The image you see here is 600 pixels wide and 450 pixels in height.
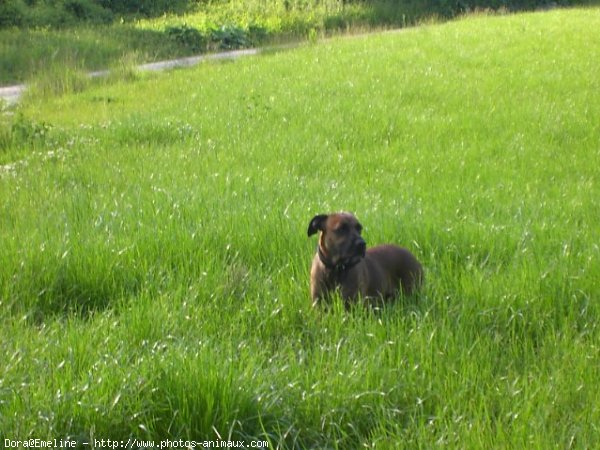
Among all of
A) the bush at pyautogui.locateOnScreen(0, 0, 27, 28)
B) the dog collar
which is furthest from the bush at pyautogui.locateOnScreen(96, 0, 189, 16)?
the dog collar

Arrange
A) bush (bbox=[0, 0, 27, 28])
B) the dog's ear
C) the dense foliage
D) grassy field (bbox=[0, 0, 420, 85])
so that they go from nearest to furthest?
the dog's ear
grassy field (bbox=[0, 0, 420, 85])
bush (bbox=[0, 0, 27, 28])
the dense foliage

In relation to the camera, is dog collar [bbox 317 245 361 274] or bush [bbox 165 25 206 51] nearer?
dog collar [bbox 317 245 361 274]

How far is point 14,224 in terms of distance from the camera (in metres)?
5.96

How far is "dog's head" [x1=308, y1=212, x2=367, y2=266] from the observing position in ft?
14.5

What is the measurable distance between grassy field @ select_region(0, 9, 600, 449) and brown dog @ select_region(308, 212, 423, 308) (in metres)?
0.16

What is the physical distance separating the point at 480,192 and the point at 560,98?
18.3 ft

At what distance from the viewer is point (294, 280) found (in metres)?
4.84

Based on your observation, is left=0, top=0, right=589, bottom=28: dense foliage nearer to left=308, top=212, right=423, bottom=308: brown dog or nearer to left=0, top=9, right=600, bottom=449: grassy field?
left=0, top=9, right=600, bottom=449: grassy field

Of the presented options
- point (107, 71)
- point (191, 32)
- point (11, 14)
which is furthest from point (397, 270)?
point (11, 14)

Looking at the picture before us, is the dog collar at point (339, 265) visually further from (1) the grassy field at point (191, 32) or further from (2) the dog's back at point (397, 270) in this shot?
(1) the grassy field at point (191, 32)

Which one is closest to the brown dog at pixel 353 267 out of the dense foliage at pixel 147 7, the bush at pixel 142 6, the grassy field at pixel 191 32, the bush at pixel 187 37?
the grassy field at pixel 191 32

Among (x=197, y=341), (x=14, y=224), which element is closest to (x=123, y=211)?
(x=14, y=224)

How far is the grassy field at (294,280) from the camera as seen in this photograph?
3.29m

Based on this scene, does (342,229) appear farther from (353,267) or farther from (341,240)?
(353,267)
